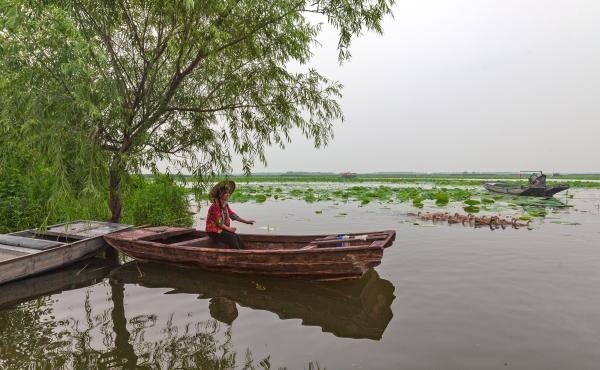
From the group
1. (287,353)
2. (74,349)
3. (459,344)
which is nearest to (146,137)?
(74,349)

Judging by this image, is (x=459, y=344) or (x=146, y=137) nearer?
(x=459, y=344)

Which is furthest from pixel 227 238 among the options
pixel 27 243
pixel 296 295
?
pixel 27 243

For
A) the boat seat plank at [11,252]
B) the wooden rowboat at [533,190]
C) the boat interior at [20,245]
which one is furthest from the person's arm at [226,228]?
the wooden rowboat at [533,190]

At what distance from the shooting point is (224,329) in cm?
375

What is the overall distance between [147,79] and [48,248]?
3.99 meters

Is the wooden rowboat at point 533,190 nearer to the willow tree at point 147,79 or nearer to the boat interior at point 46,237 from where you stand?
the willow tree at point 147,79

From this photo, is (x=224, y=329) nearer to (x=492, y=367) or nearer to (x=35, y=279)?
(x=492, y=367)

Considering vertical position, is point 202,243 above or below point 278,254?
below

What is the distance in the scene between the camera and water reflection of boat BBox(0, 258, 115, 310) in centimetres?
481

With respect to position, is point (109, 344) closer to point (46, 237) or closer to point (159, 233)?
point (159, 233)

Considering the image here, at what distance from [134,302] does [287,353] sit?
2.52 metres

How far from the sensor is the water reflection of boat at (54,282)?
481cm

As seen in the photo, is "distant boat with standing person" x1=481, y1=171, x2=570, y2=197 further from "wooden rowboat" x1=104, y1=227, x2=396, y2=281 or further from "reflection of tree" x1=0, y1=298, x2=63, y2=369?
"reflection of tree" x1=0, y1=298, x2=63, y2=369

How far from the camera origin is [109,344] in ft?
11.1
